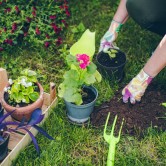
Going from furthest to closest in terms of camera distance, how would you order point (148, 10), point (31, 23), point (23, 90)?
point (31, 23) < point (148, 10) < point (23, 90)

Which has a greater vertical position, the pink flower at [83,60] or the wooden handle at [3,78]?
the pink flower at [83,60]

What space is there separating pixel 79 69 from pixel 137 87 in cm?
48

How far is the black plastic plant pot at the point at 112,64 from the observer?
292 centimetres

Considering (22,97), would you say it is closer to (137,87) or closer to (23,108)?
(23,108)

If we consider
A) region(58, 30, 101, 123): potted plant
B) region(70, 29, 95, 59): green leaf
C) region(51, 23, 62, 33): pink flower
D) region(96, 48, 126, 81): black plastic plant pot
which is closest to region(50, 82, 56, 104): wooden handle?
region(58, 30, 101, 123): potted plant

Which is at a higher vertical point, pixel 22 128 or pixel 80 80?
pixel 80 80

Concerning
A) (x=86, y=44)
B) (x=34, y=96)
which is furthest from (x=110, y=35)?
(x=34, y=96)

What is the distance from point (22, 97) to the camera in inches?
98.1

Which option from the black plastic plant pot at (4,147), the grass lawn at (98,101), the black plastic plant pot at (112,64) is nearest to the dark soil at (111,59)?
the black plastic plant pot at (112,64)

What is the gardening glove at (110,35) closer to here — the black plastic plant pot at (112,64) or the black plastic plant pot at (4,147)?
the black plastic plant pot at (112,64)

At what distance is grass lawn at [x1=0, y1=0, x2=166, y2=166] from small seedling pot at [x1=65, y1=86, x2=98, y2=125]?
5 cm

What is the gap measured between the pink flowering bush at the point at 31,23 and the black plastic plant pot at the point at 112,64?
0.48 m

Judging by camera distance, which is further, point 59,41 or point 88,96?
point 59,41

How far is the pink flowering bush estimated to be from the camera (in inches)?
128
